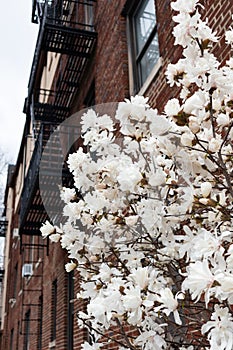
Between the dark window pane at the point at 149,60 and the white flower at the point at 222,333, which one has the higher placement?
the dark window pane at the point at 149,60

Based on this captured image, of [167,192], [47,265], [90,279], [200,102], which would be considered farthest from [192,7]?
[47,265]

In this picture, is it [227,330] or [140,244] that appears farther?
[140,244]

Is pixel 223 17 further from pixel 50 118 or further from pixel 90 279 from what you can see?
pixel 50 118

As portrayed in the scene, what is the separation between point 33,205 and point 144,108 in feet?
28.7

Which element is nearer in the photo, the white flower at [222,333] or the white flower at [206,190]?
the white flower at [222,333]

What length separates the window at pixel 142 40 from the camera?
651cm

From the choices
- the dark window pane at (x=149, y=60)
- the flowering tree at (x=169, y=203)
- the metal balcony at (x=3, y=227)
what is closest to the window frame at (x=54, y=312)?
the dark window pane at (x=149, y=60)

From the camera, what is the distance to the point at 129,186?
7.55ft

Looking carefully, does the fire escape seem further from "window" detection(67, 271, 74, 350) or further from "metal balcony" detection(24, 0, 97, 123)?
"window" detection(67, 271, 74, 350)

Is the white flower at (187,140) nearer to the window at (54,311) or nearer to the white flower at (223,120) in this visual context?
the white flower at (223,120)

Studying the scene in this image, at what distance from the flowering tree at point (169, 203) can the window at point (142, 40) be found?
3868 mm

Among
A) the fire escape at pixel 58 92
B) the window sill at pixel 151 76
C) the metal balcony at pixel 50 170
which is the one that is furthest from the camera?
the metal balcony at pixel 50 170

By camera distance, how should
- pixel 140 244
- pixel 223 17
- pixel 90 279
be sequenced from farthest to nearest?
1. pixel 223 17
2. pixel 90 279
3. pixel 140 244

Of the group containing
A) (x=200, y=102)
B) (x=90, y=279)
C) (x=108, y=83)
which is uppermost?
(x=108, y=83)
